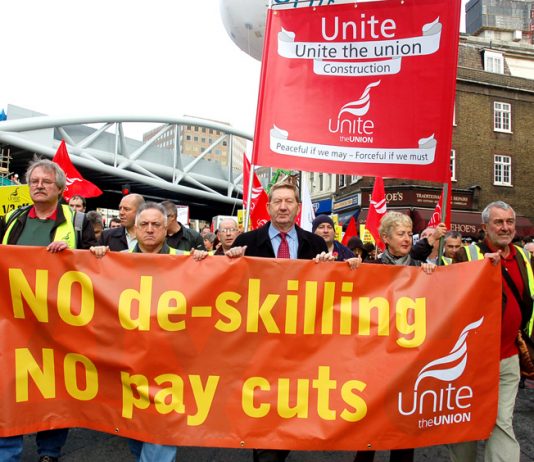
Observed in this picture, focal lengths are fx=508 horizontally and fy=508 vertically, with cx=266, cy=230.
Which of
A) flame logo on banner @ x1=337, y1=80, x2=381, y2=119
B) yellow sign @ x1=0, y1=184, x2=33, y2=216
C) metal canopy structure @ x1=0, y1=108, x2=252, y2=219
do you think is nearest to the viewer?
flame logo on banner @ x1=337, y1=80, x2=381, y2=119

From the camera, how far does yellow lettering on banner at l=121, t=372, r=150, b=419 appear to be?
2.99 metres

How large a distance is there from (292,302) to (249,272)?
1.06ft

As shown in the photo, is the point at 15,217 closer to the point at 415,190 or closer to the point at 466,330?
the point at 466,330

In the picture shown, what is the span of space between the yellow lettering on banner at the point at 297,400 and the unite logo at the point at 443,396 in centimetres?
55

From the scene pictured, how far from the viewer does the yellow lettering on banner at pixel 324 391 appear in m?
2.99

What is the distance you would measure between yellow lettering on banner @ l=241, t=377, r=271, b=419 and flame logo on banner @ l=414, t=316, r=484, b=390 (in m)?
0.90

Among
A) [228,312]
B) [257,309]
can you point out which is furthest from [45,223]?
[257,309]

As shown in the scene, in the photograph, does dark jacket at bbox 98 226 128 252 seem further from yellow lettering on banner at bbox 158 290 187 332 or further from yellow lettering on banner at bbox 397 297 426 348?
yellow lettering on banner at bbox 397 297 426 348

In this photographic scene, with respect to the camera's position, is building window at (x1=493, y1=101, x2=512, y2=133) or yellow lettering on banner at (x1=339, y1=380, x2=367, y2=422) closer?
yellow lettering on banner at (x1=339, y1=380, x2=367, y2=422)

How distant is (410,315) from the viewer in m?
3.12

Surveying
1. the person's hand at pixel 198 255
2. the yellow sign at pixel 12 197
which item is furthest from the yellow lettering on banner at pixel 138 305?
the yellow sign at pixel 12 197

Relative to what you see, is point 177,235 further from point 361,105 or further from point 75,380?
point 75,380

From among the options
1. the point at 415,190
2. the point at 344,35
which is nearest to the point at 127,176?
the point at 415,190

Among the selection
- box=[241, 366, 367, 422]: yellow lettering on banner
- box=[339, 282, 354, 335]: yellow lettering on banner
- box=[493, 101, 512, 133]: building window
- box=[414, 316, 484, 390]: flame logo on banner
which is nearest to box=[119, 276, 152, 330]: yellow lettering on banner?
box=[241, 366, 367, 422]: yellow lettering on banner
